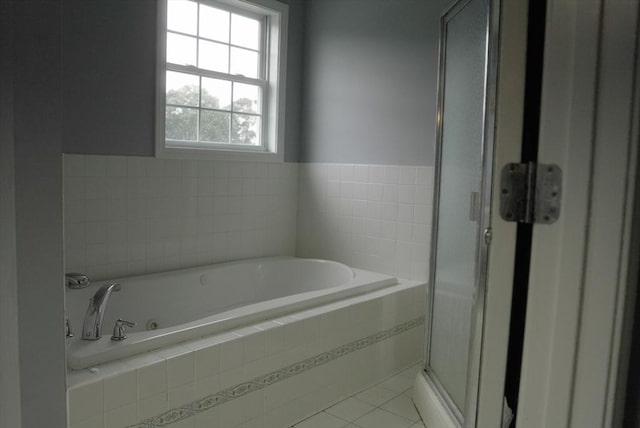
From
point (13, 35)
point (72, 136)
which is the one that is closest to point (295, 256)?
point (72, 136)

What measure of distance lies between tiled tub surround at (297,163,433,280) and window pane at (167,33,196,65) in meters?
1.19

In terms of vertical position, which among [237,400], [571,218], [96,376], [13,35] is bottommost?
[237,400]

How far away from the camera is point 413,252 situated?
3.49 metres

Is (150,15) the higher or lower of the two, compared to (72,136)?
higher

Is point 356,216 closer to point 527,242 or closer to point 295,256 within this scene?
point 295,256

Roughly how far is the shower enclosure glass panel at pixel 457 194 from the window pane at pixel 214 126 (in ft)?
5.73

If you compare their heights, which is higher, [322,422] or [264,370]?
[264,370]

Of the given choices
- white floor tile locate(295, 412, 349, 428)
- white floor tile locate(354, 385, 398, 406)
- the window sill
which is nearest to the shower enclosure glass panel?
white floor tile locate(354, 385, 398, 406)

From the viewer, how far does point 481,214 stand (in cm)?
141

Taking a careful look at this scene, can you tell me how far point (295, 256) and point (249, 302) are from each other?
2.38 feet

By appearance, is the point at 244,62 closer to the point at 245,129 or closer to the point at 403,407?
the point at 245,129

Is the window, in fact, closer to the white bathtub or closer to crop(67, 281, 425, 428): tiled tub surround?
the white bathtub

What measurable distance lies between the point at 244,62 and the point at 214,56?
27cm

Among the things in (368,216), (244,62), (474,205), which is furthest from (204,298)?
(474,205)
